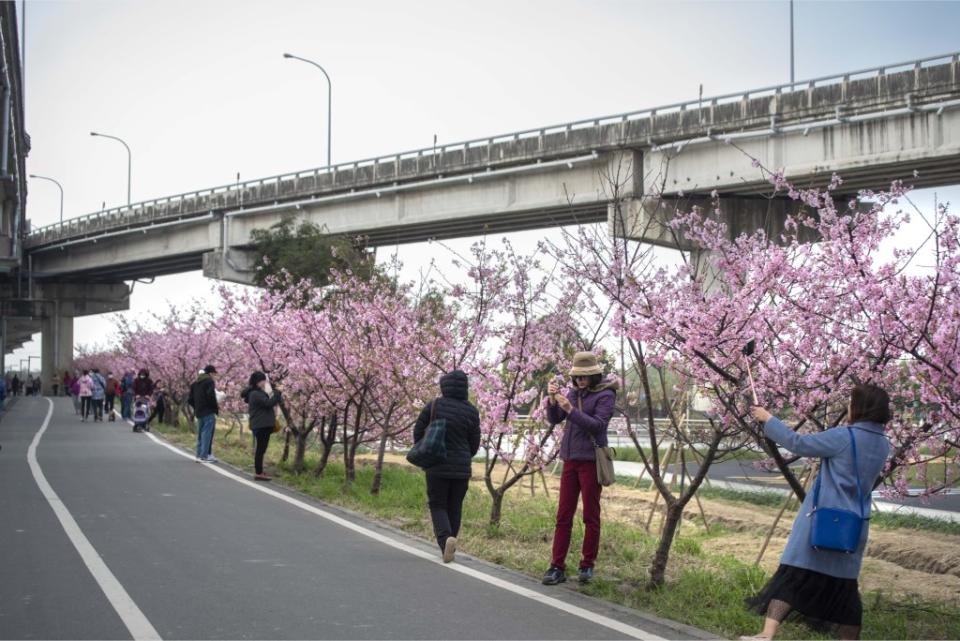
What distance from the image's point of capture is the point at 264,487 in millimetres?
16359

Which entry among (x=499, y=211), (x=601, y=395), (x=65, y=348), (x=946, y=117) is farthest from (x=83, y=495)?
(x=65, y=348)

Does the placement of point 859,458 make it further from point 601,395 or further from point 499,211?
point 499,211

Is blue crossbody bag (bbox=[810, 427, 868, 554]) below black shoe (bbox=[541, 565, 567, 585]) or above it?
above

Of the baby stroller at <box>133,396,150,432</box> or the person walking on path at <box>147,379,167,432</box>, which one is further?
the person walking on path at <box>147,379,167,432</box>

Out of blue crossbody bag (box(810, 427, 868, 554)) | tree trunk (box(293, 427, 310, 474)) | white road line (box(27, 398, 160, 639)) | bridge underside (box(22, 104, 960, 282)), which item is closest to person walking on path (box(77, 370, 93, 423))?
bridge underside (box(22, 104, 960, 282))

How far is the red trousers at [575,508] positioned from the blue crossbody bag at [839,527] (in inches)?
108

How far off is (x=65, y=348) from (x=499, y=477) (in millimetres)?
68122

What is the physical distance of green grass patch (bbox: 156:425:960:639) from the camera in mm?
7844

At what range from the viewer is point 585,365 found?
920cm

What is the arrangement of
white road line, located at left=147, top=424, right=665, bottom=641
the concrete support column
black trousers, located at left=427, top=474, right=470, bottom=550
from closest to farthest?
1. white road line, located at left=147, top=424, right=665, bottom=641
2. black trousers, located at left=427, top=474, right=470, bottom=550
3. the concrete support column

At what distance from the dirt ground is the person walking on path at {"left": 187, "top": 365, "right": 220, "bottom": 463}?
5.84 metres

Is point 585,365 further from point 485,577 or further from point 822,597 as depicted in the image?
point 822,597

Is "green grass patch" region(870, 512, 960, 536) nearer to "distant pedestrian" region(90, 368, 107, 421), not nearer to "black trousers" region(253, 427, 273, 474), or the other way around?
"black trousers" region(253, 427, 273, 474)

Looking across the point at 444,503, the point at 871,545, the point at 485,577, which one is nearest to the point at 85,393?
the point at 871,545
